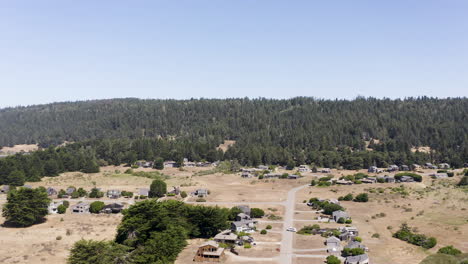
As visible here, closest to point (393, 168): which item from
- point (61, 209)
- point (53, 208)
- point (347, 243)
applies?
point (347, 243)

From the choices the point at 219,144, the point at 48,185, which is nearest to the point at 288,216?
the point at 48,185

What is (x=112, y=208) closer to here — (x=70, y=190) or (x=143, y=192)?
(x=143, y=192)

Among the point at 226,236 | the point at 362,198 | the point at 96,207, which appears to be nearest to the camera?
the point at 226,236

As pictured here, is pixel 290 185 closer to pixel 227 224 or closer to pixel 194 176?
pixel 194 176

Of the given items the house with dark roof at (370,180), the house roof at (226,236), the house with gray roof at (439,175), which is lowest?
the house roof at (226,236)

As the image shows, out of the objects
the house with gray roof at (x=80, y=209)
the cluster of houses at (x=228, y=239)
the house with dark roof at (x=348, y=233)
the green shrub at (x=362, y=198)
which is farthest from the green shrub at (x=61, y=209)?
the green shrub at (x=362, y=198)

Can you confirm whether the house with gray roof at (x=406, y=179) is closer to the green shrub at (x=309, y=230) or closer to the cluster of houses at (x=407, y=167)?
the cluster of houses at (x=407, y=167)
